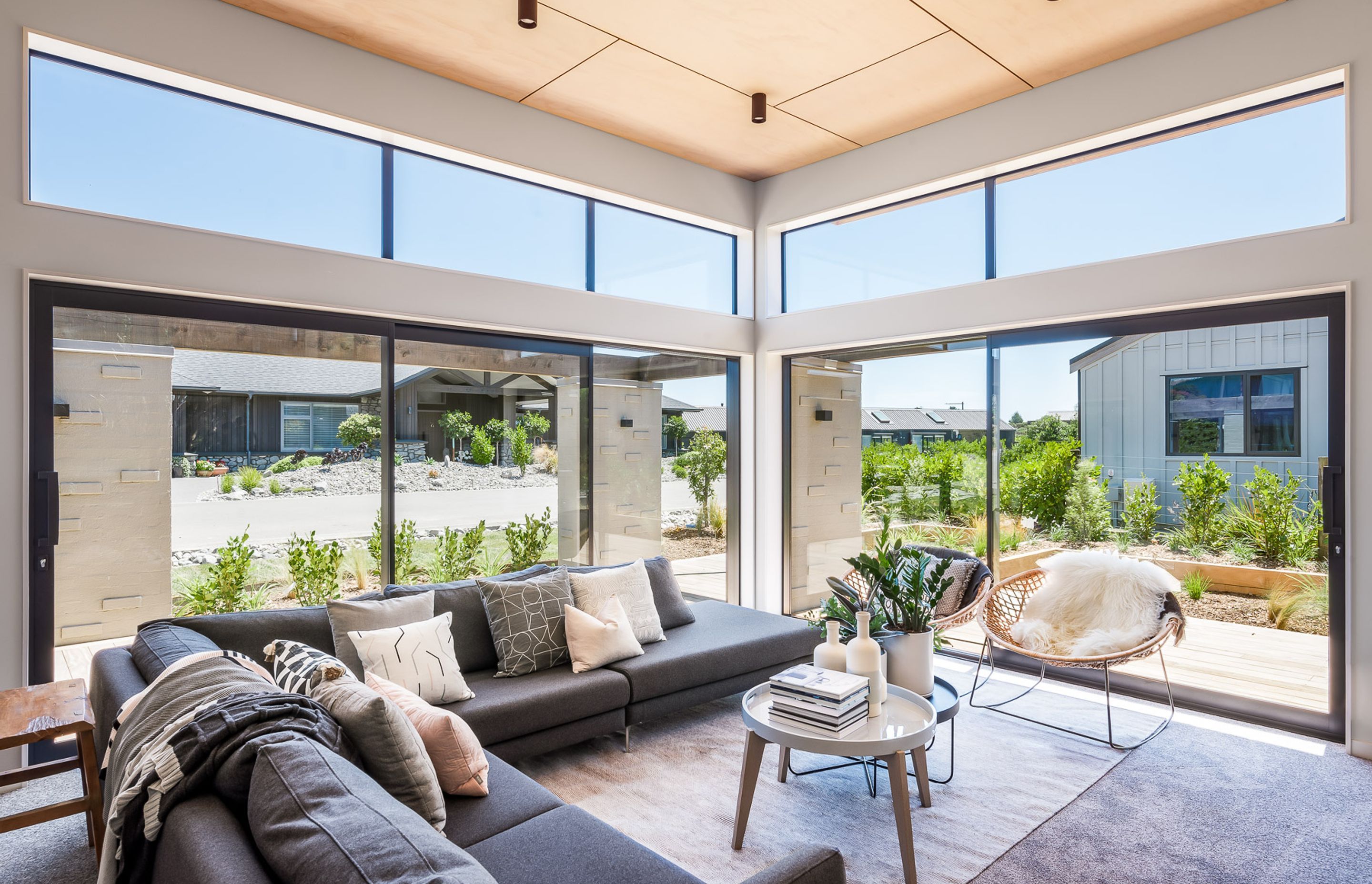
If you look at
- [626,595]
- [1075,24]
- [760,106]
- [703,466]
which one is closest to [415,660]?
[626,595]

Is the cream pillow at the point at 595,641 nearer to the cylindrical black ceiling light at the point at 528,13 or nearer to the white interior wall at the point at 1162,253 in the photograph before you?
the cylindrical black ceiling light at the point at 528,13

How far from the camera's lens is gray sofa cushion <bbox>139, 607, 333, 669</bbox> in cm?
267

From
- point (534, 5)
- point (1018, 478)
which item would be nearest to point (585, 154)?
point (534, 5)

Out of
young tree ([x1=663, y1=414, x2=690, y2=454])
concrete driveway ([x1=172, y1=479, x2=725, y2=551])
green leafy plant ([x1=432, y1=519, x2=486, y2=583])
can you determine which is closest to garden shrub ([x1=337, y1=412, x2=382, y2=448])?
concrete driveway ([x1=172, y1=479, x2=725, y2=551])

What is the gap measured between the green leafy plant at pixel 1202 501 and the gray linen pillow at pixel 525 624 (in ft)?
10.5

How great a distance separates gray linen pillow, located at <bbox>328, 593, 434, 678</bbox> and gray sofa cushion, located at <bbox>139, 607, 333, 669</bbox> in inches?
2.1

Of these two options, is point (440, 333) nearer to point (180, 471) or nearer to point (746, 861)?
point (180, 471)

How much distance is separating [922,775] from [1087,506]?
220cm

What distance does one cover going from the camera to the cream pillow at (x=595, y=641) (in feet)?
10.8

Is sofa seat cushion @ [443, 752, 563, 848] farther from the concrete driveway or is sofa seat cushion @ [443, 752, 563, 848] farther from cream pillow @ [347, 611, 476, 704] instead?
the concrete driveway

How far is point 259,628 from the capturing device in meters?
2.77

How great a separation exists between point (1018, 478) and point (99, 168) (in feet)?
15.9

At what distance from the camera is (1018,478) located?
4.42 meters

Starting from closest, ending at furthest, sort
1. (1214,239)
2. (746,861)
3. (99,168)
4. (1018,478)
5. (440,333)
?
(746,861) < (99,168) < (1214,239) < (440,333) < (1018,478)
